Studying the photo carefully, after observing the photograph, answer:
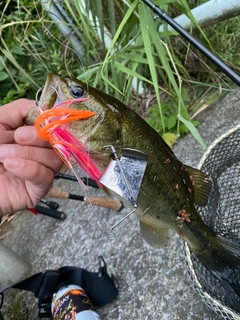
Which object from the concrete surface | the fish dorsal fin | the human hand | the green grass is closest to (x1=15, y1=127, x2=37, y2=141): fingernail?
the human hand

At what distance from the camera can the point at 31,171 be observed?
1.30 metres

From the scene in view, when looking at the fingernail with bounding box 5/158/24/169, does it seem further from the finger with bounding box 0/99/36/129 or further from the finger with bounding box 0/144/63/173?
the finger with bounding box 0/99/36/129

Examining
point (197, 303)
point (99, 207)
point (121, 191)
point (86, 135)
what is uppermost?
point (86, 135)

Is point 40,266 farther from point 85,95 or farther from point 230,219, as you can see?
point 85,95

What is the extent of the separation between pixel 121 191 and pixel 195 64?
1.94 metres

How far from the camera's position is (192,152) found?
245cm

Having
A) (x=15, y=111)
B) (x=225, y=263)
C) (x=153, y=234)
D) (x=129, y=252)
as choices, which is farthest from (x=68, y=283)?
(x=15, y=111)

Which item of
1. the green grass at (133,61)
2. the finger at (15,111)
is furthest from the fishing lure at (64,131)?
the green grass at (133,61)

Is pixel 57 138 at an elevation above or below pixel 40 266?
above

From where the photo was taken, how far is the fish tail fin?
5.08 ft

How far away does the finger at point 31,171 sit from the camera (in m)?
1.26

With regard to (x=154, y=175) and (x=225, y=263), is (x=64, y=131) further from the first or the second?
(x=225, y=263)

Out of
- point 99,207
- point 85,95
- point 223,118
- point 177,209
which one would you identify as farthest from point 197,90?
point 85,95

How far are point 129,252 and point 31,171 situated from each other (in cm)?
107
